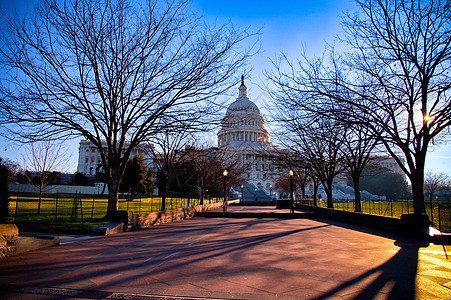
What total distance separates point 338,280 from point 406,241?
6258 millimetres

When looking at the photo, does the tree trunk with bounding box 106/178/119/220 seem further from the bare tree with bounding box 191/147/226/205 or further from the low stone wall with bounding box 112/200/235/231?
the bare tree with bounding box 191/147/226/205

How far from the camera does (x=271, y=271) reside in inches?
232

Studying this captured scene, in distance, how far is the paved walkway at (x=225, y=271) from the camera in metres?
4.67

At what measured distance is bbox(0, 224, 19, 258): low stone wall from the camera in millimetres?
6729

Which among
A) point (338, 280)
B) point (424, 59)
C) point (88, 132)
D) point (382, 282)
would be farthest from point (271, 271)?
point (88, 132)

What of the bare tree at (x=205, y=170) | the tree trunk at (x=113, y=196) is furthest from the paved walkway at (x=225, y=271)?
the bare tree at (x=205, y=170)

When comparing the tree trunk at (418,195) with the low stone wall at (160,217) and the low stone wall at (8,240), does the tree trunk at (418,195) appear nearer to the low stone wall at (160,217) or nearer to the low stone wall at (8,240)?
the low stone wall at (160,217)

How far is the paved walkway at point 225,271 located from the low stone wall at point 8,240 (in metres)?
0.32

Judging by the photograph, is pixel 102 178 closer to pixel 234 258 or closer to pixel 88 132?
pixel 88 132

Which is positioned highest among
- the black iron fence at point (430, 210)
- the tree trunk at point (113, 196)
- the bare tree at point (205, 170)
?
the bare tree at point (205, 170)

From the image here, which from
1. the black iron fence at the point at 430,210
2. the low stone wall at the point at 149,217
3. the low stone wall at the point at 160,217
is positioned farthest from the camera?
the black iron fence at the point at 430,210

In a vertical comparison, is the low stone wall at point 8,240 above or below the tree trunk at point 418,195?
below

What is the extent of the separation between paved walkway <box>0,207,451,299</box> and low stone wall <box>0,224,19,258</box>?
32 cm

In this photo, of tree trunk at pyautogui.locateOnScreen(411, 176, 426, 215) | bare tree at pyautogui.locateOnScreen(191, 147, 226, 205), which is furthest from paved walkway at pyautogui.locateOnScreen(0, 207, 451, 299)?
bare tree at pyautogui.locateOnScreen(191, 147, 226, 205)
